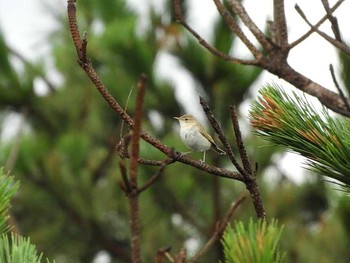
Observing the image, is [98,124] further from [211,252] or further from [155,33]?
[211,252]

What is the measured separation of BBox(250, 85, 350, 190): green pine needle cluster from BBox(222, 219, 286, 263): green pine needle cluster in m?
0.28

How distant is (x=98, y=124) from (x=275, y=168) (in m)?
1.13

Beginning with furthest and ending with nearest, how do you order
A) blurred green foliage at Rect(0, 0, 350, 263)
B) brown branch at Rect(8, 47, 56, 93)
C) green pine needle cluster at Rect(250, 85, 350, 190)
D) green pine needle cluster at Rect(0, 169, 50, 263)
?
brown branch at Rect(8, 47, 56, 93)
blurred green foliage at Rect(0, 0, 350, 263)
green pine needle cluster at Rect(250, 85, 350, 190)
green pine needle cluster at Rect(0, 169, 50, 263)

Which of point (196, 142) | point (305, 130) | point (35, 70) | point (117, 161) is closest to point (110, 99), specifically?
point (305, 130)

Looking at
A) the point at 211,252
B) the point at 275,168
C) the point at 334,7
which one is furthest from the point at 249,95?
the point at 334,7

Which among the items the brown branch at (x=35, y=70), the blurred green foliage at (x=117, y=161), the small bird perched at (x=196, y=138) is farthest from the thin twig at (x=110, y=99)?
the brown branch at (x=35, y=70)

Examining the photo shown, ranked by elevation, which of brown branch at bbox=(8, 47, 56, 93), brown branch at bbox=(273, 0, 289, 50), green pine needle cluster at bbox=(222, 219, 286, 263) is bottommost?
green pine needle cluster at bbox=(222, 219, 286, 263)

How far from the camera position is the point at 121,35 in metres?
3.89

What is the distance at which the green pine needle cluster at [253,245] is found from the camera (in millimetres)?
874

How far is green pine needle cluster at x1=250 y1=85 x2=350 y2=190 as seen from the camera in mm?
1161

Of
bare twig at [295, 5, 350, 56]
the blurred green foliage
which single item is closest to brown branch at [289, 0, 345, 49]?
bare twig at [295, 5, 350, 56]

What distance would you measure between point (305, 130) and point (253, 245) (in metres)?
0.37

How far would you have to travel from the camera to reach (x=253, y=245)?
88cm

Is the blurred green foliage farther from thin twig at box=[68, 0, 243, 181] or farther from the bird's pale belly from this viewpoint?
thin twig at box=[68, 0, 243, 181]
